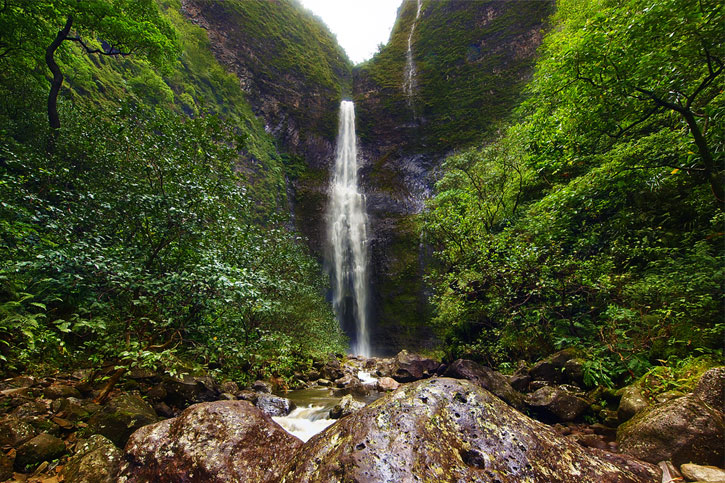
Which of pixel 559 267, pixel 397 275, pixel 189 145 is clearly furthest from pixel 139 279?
pixel 397 275

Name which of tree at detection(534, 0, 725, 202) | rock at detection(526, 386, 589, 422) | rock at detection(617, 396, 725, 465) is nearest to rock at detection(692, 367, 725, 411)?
rock at detection(617, 396, 725, 465)

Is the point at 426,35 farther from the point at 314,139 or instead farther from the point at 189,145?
the point at 189,145

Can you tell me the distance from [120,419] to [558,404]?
6.94 m

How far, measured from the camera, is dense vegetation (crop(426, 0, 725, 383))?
4316 millimetres

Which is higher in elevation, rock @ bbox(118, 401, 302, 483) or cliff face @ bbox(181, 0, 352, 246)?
cliff face @ bbox(181, 0, 352, 246)

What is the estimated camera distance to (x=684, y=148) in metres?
5.01

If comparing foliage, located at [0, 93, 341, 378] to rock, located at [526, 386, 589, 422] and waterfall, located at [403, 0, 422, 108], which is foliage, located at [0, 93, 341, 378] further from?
waterfall, located at [403, 0, 422, 108]

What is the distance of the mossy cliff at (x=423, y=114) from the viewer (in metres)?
22.7

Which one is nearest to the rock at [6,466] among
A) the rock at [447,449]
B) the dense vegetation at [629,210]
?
the rock at [447,449]

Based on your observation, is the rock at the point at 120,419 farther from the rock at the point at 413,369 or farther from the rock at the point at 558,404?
the rock at the point at 413,369

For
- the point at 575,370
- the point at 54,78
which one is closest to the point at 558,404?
the point at 575,370

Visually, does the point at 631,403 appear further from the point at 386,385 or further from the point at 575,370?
the point at 386,385

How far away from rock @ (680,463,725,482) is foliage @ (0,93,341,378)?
207 inches

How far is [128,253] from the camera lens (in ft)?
14.6
